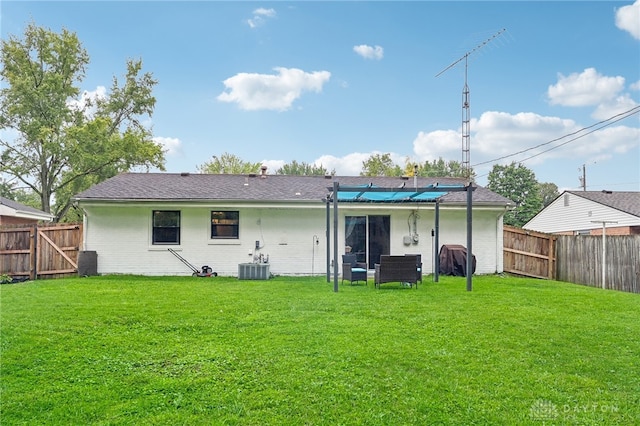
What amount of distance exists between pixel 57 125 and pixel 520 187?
3984 cm

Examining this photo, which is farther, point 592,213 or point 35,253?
point 592,213

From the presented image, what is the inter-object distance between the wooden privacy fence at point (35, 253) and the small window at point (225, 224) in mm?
4353

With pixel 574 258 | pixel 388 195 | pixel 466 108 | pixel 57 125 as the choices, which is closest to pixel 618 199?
pixel 466 108

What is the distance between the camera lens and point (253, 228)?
43.7 ft

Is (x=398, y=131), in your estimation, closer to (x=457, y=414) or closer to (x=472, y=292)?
(x=472, y=292)

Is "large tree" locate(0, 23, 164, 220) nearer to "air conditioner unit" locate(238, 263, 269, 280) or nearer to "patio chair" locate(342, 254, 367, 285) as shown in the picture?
"air conditioner unit" locate(238, 263, 269, 280)

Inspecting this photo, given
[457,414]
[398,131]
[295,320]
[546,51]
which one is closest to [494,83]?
[546,51]

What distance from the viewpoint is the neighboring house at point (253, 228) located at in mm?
12906

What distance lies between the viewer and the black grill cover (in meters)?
13.2

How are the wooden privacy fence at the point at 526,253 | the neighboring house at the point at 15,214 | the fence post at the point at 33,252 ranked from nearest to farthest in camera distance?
the fence post at the point at 33,252 < the wooden privacy fence at the point at 526,253 < the neighboring house at the point at 15,214

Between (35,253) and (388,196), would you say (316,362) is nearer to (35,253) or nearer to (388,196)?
(388,196)

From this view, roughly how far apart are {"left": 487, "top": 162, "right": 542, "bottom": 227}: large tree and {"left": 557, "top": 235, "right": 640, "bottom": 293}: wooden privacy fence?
27109 millimetres

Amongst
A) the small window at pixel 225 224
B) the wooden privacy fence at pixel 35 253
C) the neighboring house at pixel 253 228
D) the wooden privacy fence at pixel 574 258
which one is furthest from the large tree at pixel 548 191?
the wooden privacy fence at pixel 35 253

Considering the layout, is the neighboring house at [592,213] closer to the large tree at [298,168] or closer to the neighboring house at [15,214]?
the neighboring house at [15,214]
